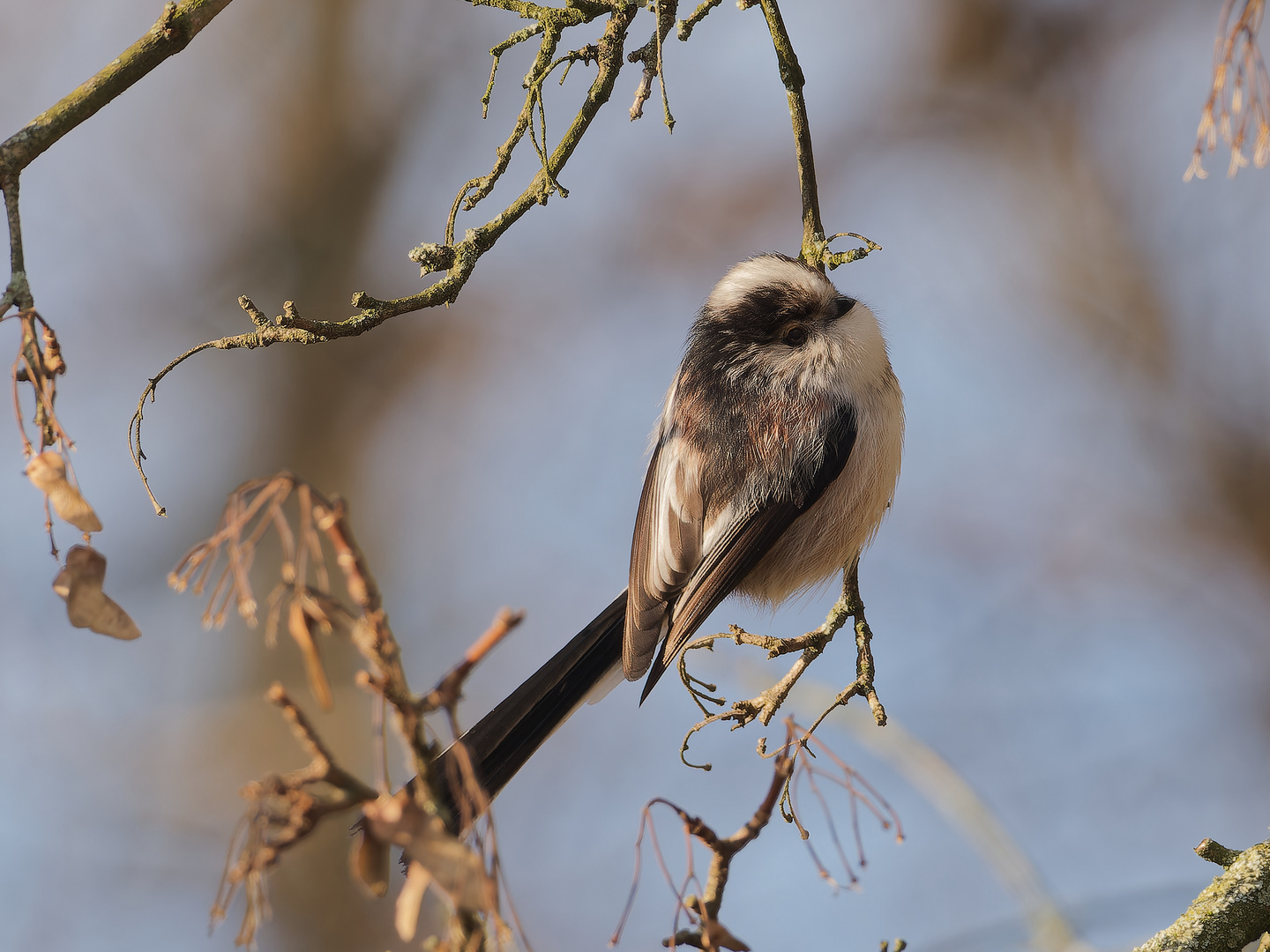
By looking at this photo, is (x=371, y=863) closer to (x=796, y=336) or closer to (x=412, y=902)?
(x=412, y=902)

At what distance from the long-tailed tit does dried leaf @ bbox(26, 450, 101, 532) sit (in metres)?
1.28

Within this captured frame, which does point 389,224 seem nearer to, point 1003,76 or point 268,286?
point 268,286

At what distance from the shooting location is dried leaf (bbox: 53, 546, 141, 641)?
1028 mm

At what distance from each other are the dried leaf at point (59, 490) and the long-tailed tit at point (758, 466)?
4.20 feet

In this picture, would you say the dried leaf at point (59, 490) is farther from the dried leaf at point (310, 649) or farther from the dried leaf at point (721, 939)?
the dried leaf at point (721, 939)

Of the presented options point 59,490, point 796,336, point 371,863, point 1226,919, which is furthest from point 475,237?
point 1226,919

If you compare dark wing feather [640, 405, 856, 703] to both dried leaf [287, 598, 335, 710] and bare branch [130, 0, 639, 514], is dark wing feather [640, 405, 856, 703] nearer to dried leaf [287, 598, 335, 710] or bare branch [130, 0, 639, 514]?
bare branch [130, 0, 639, 514]

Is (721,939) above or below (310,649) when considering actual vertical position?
below

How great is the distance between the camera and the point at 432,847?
74 cm

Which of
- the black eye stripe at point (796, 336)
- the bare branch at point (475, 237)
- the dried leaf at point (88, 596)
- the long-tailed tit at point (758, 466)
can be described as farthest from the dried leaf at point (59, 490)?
the black eye stripe at point (796, 336)

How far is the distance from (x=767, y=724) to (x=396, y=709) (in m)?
1.36

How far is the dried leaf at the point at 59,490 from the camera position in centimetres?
109

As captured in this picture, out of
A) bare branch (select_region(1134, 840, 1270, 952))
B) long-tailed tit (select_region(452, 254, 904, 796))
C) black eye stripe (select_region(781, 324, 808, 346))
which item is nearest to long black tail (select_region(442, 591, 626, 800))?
long-tailed tit (select_region(452, 254, 904, 796))

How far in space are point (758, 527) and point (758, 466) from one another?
0.14 metres
